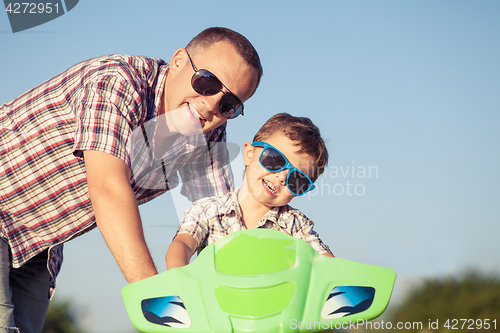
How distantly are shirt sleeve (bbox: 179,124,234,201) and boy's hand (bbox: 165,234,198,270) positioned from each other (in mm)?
163

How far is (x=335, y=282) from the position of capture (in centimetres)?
108

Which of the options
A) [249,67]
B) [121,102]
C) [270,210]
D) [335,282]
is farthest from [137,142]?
[335,282]

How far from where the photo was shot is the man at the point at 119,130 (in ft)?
5.82

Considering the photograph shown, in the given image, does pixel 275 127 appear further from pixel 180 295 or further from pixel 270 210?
pixel 180 295

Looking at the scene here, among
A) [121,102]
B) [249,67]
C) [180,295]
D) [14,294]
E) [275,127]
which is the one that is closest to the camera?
[180,295]

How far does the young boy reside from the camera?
1.75 meters

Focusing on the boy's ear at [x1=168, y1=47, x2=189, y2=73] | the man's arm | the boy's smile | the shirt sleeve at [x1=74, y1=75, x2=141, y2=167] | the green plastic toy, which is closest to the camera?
the green plastic toy

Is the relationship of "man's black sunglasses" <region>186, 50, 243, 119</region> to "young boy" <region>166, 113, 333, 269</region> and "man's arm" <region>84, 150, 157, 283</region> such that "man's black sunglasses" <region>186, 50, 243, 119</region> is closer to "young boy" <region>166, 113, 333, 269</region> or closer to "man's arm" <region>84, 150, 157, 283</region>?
"young boy" <region>166, 113, 333, 269</region>

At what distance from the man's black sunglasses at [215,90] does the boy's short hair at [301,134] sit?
0.24 metres

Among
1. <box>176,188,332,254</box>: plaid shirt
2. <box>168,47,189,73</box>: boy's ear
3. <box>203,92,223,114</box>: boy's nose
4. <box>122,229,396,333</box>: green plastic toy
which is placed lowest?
<box>176,188,332,254</box>: plaid shirt

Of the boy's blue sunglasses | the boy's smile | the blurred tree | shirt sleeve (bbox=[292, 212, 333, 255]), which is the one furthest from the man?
the blurred tree

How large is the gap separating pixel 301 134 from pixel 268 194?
0.36m

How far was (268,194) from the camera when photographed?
193cm

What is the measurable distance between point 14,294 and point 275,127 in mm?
1759
